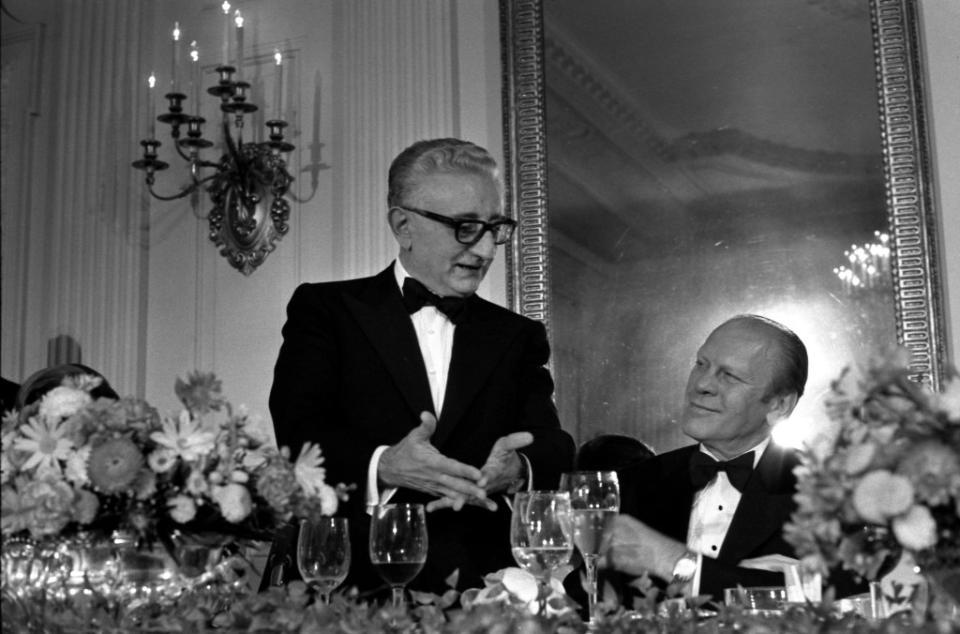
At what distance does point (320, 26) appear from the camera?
195 inches

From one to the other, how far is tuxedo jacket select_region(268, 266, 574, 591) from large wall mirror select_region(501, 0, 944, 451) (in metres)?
1.45

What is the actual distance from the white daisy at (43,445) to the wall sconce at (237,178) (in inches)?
123

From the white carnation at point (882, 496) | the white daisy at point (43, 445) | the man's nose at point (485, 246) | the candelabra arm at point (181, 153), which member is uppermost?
the candelabra arm at point (181, 153)

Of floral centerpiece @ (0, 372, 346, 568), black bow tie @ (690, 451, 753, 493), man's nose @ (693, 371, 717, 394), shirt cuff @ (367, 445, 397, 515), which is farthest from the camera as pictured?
man's nose @ (693, 371, 717, 394)

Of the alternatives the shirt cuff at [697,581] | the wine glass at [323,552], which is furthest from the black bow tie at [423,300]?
the wine glass at [323,552]

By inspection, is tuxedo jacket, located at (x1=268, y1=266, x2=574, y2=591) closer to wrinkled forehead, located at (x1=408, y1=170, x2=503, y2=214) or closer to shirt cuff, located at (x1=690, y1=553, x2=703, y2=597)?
wrinkled forehead, located at (x1=408, y1=170, x2=503, y2=214)

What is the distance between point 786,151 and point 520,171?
892 mm

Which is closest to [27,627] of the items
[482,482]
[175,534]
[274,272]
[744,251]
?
[175,534]

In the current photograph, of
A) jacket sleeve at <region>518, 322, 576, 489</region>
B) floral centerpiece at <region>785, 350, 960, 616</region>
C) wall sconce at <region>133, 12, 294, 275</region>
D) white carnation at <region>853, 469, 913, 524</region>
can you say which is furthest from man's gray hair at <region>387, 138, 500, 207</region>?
wall sconce at <region>133, 12, 294, 275</region>

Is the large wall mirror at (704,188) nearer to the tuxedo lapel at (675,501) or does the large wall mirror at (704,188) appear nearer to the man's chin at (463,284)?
the tuxedo lapel at (675,501)

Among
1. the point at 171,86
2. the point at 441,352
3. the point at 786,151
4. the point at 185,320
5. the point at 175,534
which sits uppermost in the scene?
the point at 171,86

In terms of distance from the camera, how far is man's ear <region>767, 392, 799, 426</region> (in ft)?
9.68

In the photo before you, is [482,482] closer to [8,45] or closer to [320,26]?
[320,26]

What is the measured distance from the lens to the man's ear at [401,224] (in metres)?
2.78
